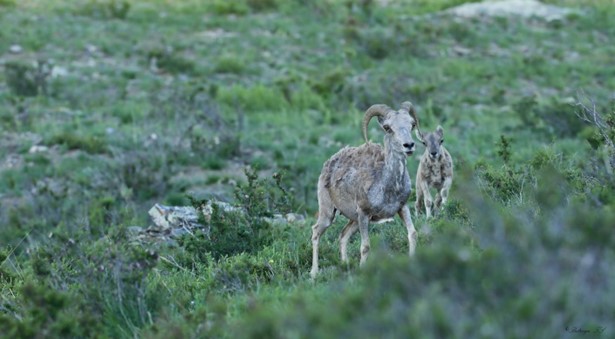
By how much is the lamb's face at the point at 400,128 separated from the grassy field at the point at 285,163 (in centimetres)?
78

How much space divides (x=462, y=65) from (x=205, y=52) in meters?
6.29

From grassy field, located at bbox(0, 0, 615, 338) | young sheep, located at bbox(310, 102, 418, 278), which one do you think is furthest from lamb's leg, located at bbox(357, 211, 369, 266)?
grassy field, located at bbox(0, 0, 615, 338)

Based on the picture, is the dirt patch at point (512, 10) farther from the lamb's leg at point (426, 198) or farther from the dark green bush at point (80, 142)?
the lamb's leg at point (426, 198)

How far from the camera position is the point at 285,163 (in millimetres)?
17859

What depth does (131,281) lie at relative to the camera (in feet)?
26.6

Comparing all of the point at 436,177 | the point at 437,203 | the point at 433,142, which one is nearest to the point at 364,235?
the point at 433,142

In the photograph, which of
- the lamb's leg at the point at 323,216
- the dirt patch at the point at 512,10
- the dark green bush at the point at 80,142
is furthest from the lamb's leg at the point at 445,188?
the dirt patch at the point at 512,10

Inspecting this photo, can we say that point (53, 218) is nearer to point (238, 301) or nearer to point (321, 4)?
point (238, 301)

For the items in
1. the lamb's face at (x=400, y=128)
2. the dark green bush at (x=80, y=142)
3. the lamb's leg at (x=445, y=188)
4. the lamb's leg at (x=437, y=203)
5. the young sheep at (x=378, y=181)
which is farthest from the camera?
the dark green bush at (x=80, y=142)

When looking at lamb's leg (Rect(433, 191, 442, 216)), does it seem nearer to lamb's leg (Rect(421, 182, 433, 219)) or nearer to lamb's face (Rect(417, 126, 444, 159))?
lamb's leg (Rect(421, 182, 433, 219))

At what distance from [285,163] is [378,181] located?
8655mm

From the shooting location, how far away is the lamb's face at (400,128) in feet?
29.3

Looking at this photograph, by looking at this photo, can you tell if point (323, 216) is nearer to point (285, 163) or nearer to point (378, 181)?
point (378, 181)

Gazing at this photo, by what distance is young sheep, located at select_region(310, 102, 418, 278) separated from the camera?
916cm
